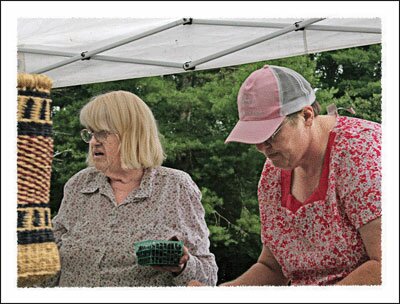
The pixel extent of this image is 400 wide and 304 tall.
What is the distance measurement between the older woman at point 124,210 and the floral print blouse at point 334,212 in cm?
24

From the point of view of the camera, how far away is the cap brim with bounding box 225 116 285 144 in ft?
5.19

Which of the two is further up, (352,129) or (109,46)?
(109,46)

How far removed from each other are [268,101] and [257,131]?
0.24 feet

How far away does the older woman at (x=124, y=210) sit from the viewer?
5.85ft

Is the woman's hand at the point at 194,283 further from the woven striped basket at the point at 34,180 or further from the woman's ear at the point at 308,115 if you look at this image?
the woven striped basket at the point at 34,180

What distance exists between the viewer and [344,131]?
159cm

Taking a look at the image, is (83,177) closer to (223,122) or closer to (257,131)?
(257,131)

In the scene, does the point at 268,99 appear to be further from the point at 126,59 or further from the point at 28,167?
the point at 126,59

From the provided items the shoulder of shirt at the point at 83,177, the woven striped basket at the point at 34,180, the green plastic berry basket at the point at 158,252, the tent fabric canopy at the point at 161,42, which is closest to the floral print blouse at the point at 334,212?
the green plastic berry basket at the point at 158,252

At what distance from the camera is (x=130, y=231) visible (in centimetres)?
179

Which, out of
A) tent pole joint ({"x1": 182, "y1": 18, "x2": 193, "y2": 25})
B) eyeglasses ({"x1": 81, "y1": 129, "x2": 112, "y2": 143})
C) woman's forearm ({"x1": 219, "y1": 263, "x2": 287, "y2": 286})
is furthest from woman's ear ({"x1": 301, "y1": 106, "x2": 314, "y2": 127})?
tent pole joint ({"x1": 182, "y1": 18, "x2": 193, "y2": 25})

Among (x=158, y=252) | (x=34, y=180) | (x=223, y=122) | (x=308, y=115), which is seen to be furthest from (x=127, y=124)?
(x=223, y=122)

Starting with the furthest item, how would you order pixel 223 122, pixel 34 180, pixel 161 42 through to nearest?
1. pixel 223 122
2. pixel 161 42
3. pixel 34 180

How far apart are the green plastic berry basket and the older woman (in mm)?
43
